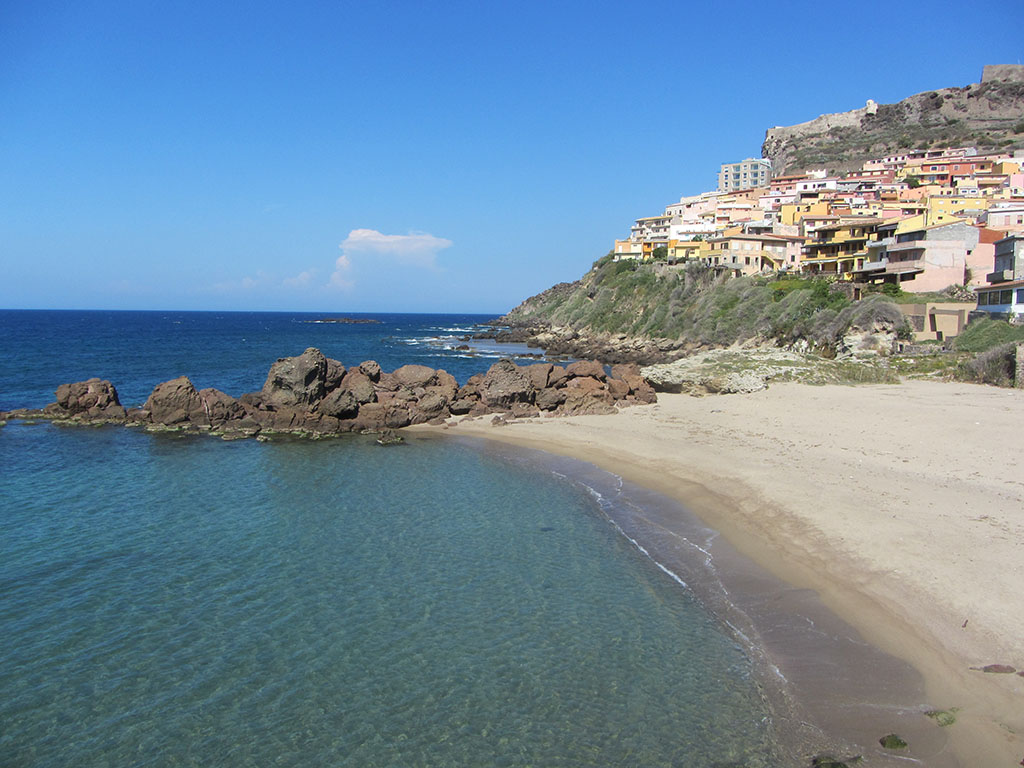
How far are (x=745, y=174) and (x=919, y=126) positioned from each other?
123ft

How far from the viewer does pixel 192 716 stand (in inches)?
373

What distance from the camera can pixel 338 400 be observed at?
30.9 metres

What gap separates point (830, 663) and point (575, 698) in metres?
4.07

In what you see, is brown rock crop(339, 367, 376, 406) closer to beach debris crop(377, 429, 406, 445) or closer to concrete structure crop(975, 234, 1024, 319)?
beach debris crop(377, 429, 406, 445)

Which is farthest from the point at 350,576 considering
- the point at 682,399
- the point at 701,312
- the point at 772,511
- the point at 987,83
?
the point at 987,83

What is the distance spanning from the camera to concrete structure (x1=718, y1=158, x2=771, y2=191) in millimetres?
156625

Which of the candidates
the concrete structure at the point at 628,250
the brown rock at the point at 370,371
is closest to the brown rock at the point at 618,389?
the brown rock at the point at 370,371

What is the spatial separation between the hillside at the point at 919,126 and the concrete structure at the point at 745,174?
14.4 ft

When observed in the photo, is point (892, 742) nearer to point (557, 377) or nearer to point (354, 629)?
point (354, 629)

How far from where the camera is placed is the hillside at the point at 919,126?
122 metres

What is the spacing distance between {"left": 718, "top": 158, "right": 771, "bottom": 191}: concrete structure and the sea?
154 meters

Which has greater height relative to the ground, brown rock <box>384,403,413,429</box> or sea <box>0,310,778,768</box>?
brown rock <box>384,403,413,429</box>

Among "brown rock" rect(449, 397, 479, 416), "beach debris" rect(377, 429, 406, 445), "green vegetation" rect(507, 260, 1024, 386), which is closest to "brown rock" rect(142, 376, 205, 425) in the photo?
"beach debris" rect(377, 429, 406, 445)

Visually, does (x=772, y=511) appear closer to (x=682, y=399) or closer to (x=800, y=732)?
(x=800, y=732)
